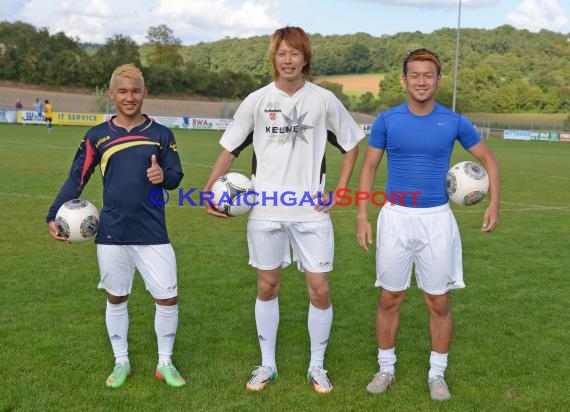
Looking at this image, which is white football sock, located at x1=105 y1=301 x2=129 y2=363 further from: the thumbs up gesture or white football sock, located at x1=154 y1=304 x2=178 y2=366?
the thumbs up gesture

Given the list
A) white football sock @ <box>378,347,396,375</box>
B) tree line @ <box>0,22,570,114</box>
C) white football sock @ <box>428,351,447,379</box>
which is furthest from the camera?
tree line @ <box>0,22,570,114</box>

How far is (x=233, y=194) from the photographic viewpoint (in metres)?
4.04

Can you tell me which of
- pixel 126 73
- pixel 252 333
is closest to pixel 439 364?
pixel 252 333

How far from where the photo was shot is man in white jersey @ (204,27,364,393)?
4016 mm

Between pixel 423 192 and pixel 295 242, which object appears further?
pixel 295 242

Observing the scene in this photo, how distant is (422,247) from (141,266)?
1779 millimetres

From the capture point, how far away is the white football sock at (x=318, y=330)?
4.29 meters

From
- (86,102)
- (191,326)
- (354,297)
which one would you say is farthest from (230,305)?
(86,102)

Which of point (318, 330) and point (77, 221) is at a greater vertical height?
point (77, 221)

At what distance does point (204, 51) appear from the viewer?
122 meters

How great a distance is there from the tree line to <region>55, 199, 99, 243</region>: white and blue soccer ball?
71.1 meters

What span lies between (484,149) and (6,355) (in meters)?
3.59

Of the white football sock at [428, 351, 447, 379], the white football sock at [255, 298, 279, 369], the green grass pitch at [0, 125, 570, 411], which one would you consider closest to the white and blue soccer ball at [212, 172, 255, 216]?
the white football sock at [255, 298, 279, 369]

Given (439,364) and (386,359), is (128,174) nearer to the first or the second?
(386,359)
